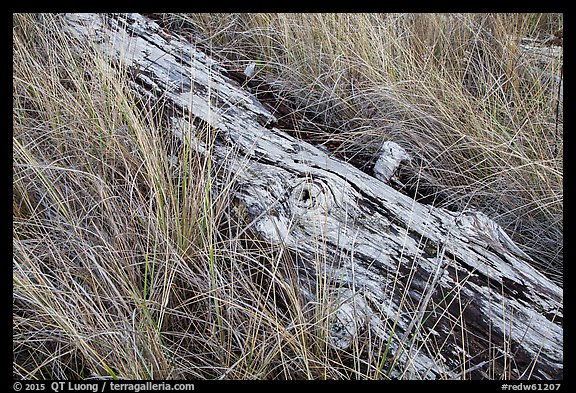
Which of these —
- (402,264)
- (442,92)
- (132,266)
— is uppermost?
(442,92)

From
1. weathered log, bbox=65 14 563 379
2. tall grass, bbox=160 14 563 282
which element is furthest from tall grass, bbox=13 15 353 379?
tall grass, bbox=160 14 563 282

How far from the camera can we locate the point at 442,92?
247 cm

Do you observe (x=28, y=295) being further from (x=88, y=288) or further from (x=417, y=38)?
(x=417, y=38)

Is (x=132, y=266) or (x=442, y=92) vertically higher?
(x=442, y=92)

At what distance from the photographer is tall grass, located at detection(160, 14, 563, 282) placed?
211 cm

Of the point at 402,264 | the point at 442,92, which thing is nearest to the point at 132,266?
the point at 402,264

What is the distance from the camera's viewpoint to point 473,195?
2.12 m

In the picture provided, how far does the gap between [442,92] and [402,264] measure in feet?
4.02

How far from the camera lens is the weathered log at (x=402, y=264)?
1421mm

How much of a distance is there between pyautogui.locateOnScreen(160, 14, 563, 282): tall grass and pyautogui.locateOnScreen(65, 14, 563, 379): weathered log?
0.29 m

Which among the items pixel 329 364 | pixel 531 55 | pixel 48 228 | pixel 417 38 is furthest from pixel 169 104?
pixel 531 55

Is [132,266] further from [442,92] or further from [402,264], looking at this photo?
[442,92]

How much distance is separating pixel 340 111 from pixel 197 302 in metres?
1.35

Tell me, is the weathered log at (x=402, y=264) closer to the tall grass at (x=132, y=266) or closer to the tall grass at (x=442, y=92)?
the tall grass at (x=132, y=266)
